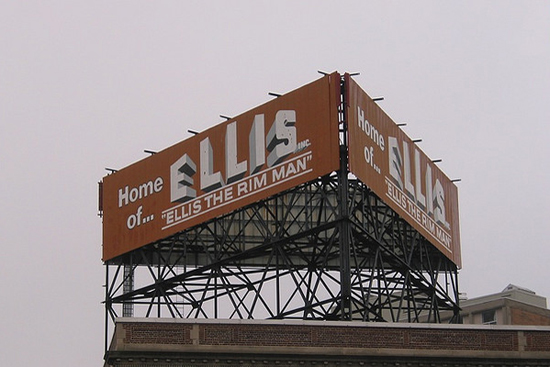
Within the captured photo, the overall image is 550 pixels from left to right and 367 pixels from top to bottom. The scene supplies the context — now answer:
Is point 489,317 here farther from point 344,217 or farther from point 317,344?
point 317,344

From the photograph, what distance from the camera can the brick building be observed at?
44.6 meters

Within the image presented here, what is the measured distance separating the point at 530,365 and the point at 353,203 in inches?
401

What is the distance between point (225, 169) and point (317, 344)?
13.1 m

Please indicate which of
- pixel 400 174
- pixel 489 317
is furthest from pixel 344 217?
pixel 489 317

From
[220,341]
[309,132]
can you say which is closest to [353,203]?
[309,132]

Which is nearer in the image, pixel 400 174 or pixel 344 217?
pixel 344 217

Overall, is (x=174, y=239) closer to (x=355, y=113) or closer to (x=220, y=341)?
(x=355, y=113)

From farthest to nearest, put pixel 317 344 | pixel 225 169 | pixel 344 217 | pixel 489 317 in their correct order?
pixel 489 317, pixel 225 169, pixel 344 217, pixel 317 344

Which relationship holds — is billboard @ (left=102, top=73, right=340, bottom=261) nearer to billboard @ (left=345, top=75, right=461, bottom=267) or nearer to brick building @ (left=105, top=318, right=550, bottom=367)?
billboard @ (left=345, top=75, right=461, bottom=267)

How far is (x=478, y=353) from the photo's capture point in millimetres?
46438

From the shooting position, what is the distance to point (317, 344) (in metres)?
45.5

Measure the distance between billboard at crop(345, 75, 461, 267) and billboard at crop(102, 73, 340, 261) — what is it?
109 cm

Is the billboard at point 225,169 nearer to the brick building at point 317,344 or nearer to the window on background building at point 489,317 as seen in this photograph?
the brick building at point 317,344

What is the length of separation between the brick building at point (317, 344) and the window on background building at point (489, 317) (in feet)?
137
